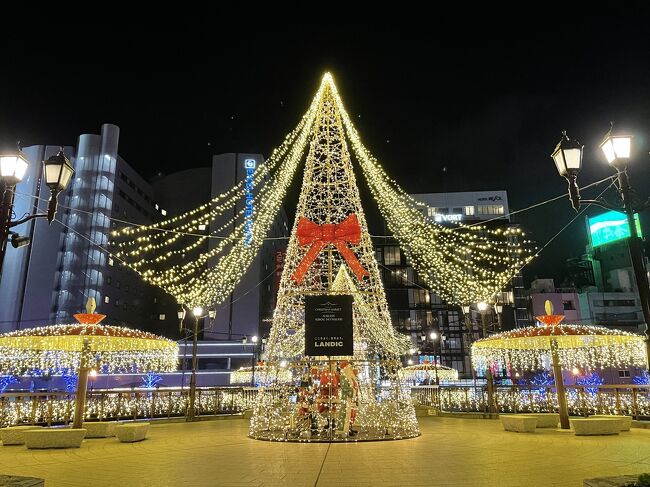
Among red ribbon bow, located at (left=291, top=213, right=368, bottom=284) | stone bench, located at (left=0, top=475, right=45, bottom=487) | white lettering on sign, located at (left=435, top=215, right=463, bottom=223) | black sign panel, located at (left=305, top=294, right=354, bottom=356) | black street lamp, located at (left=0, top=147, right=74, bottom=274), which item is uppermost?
white lettering on sign, located at (left=435, top=215, right=463, bottom=223)

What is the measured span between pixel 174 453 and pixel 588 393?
1395 centimetres

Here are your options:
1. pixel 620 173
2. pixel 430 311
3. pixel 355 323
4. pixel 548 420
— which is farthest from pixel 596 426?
pixel 430 311

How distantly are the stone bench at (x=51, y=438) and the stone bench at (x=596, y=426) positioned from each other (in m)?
12.3

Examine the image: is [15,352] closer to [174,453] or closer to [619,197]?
[174,453]

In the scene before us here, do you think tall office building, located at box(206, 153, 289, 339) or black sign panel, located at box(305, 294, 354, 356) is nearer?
black sign panel, located at box(305, 294, 354, 356)

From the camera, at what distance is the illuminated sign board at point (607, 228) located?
196 feet

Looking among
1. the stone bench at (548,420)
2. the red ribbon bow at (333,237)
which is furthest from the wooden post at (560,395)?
the red ribbon bow at (333,237)

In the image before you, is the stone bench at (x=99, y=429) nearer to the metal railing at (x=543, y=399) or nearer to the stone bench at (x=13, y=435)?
the stone bench at (x=13, y=435)

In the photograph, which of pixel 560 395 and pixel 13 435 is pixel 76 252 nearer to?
pixel 13 435

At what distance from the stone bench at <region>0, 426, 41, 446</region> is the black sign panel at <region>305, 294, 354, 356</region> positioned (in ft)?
24.1

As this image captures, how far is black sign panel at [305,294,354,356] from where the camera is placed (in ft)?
38.7

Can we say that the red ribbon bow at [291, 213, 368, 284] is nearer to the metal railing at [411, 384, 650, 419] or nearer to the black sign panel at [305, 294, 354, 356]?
the black sign panel at [305, 294, 354, 356]

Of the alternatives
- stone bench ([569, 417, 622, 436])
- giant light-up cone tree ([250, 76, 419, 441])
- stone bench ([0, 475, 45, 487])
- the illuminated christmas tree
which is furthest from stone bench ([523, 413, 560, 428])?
stone bench ([0, 475, 45, 487])

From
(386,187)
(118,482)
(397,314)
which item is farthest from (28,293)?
(118,482)
